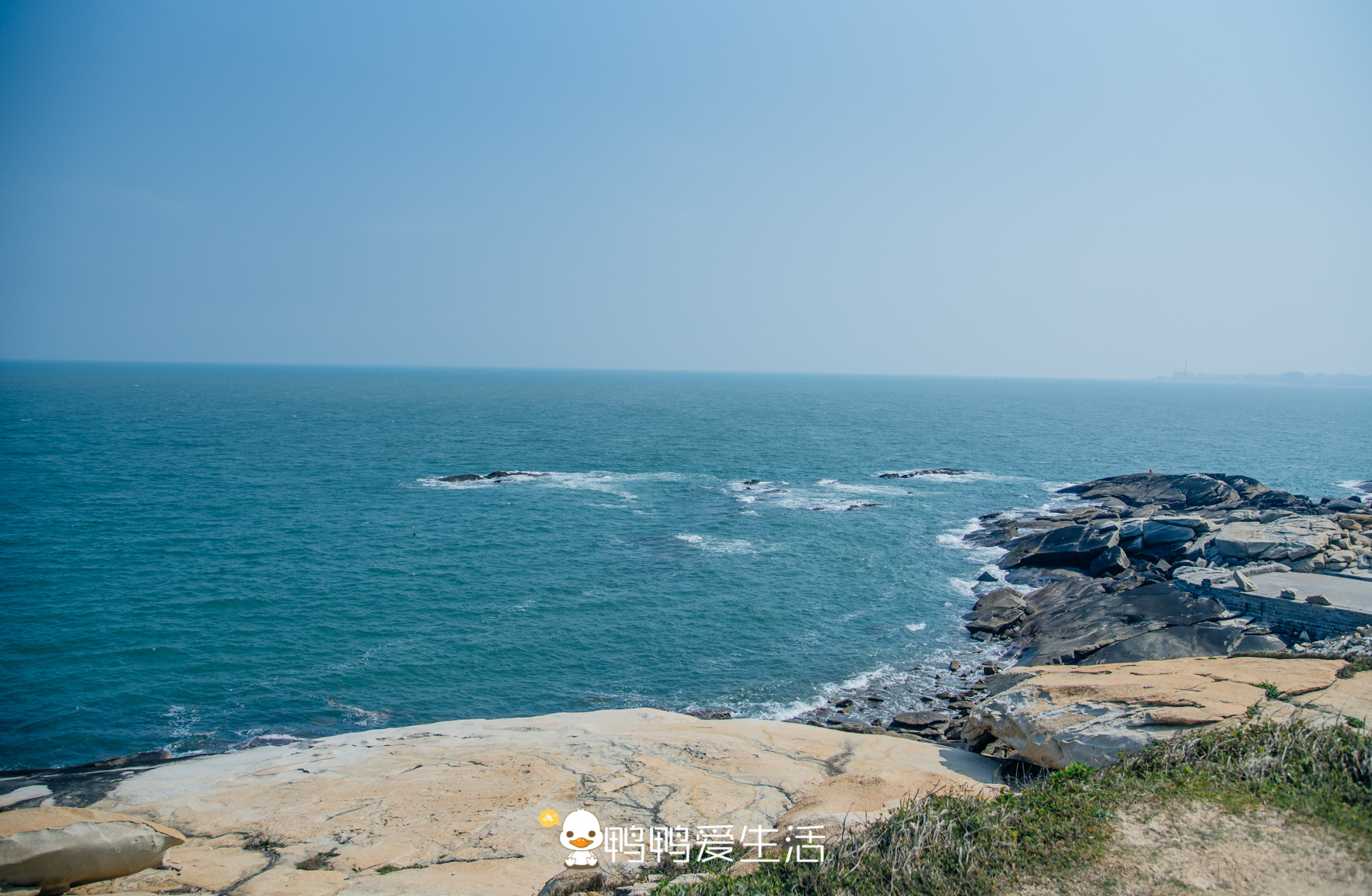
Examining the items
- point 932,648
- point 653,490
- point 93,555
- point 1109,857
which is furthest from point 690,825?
point 653,490

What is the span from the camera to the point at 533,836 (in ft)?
49.2

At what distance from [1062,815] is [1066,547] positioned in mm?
38352

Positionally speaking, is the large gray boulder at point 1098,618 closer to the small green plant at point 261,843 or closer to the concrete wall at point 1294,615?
the concrete wall at point 1294,615

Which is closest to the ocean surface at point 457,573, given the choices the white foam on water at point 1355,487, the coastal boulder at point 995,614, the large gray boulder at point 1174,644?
the white foam on water at point 1355,487

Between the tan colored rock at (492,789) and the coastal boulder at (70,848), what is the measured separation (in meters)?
0.57

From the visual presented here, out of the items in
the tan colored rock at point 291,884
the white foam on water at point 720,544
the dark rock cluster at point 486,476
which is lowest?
the white foam on water at point 720,544

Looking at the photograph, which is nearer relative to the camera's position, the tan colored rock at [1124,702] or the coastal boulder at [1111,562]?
the tan colored rock at [1124,702]

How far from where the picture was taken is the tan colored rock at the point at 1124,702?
1543 cm

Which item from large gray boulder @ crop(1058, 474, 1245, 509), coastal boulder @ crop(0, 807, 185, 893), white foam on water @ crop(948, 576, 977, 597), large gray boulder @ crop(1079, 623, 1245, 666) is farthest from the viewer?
large gray boulder @ crop(1058, 474, 1245, 509)

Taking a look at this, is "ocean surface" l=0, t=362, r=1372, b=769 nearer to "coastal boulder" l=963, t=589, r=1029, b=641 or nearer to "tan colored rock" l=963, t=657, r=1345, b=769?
"coastal boulder" l=963, t=589, r=1029, b=641

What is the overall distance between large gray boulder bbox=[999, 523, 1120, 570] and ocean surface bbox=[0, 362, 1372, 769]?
310cm

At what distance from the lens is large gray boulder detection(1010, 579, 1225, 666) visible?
29516 millimetres

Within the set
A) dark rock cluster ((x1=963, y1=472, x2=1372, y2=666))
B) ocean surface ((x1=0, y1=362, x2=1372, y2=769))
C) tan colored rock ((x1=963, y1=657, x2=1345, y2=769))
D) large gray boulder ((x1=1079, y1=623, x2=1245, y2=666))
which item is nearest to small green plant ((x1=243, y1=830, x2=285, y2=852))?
ocean surface ((x1=0, y1=362, x2=1372, y2=769))

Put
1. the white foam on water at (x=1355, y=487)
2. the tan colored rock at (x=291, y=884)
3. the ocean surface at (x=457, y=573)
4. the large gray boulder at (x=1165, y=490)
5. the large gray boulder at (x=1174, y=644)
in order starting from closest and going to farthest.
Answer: the tan colored rock at (x=291, y=884)
the large gray boulder at (x=1174, y=644)
the ocean surface at (x=457, y=573)
the large gray boulder at (x=1165, y=490)
the white foam on water at (x=1355, y=487)
